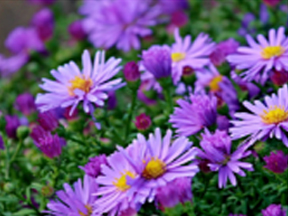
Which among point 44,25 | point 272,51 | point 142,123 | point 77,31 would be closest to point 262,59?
point 272,51

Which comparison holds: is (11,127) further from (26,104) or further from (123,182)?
(123,182)

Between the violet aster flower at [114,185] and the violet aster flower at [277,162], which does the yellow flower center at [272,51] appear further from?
the violet aster flower at [114,185]

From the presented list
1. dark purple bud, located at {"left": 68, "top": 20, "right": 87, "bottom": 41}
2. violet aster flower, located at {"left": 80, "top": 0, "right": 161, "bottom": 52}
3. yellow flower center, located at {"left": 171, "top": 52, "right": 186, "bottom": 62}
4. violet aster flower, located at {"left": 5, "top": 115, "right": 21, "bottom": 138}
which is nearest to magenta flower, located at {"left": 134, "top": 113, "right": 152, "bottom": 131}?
yellow flower center, located at {"left": 171, "top": 52, "right": 186, "bottom": 62}

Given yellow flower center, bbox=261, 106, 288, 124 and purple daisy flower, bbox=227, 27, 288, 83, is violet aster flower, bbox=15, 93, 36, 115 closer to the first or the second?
purple daisy flower, bbox=227, 27, 288, 83

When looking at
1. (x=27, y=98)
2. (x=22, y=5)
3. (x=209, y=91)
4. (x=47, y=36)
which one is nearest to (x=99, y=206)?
(x=209, y=91)

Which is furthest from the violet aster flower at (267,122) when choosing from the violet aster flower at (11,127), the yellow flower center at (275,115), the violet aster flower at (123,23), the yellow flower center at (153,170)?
the violet aster flower at (123,23)

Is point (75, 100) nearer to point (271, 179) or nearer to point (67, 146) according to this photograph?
point (67, 146)
